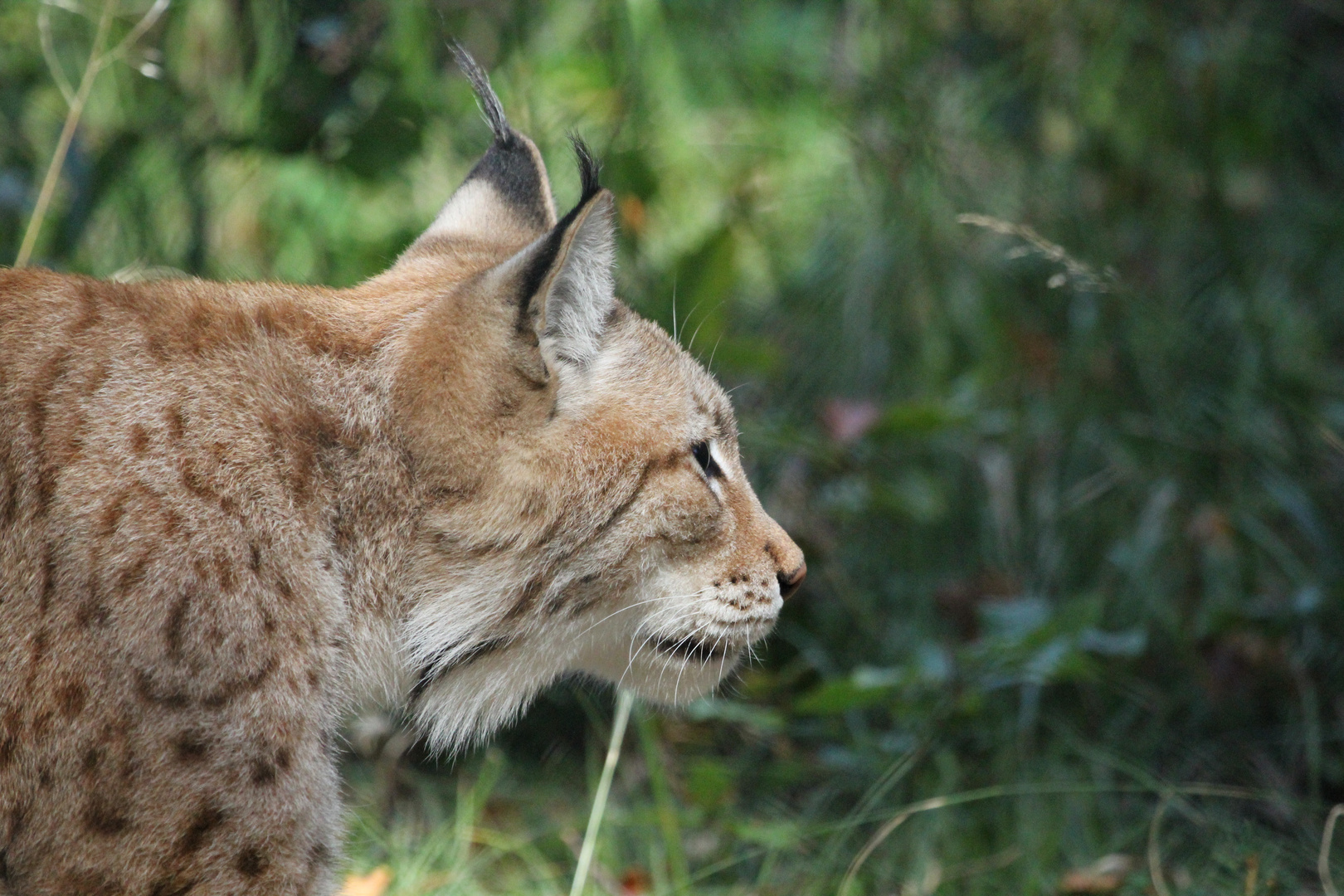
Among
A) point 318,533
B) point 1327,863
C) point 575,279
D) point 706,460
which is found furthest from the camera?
point 1327,863

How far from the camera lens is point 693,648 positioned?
3029 millimetres

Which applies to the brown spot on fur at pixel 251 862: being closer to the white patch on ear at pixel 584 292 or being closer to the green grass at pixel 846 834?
the white patch on ear at pixel 584 292

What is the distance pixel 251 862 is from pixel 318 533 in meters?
0.59

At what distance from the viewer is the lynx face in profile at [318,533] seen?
2195mm

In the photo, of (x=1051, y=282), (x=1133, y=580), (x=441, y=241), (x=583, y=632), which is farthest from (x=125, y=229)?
(x=1133, y=580)

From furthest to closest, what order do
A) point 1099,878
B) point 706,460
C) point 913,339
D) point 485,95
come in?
point 913,339
point 1099,878
point 485,95
point 706,460

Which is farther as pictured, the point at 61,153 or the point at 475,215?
the point at 61,153

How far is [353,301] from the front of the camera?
2.80 meters

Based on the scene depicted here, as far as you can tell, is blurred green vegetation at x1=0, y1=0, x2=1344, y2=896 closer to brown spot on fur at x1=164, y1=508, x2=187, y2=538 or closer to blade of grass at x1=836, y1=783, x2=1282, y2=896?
blade of grass at x1=836, y1=783, x2=1282, y2=896

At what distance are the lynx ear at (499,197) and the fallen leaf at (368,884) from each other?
158cm

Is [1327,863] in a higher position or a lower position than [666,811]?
Answer: higher

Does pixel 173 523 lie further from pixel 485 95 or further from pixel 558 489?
pixel 485 95

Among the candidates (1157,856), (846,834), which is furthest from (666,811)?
(1157,856)

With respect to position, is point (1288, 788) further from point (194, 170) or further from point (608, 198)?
point (194, 170)
